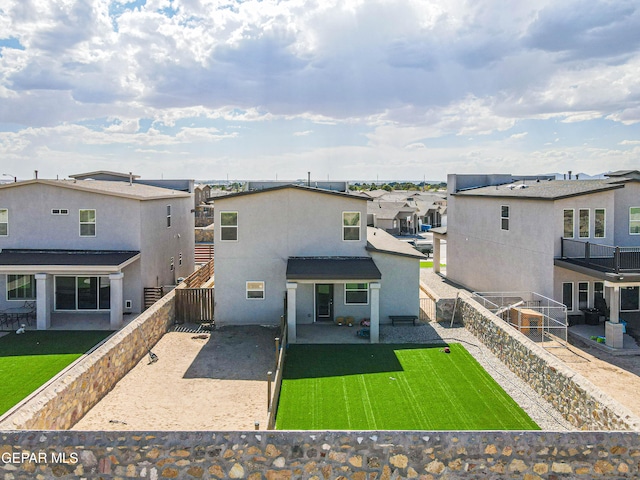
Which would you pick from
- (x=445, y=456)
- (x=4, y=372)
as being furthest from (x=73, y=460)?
(x=4, y=372)

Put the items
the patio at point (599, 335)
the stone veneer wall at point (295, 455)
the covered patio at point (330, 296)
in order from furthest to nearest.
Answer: the covered patio at point (330, 296) → the patio at point (599, 335) → the stone veneer wall at point (295, 455)

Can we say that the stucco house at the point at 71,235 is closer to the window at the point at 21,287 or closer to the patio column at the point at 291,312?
the window at the point at 21,287

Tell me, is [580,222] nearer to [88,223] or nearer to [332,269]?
[332,269]

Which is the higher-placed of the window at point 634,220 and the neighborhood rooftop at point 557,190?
the neighborhood rooftop at point 557,190

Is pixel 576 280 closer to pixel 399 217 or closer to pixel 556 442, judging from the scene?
pixel 556 442

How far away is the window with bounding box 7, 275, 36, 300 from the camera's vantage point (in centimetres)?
2139

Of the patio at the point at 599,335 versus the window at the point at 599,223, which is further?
the window at the point at 599,223

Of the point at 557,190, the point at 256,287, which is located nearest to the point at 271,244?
the point at 256,287

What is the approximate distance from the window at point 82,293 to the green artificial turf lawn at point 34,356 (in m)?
2.64

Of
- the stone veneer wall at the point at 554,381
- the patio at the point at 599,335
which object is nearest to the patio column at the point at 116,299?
the stone veneer wall at the point at 554,381

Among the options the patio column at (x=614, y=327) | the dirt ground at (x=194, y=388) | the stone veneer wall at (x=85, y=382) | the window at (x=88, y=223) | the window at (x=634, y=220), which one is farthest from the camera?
the window at (x=88, y=223)

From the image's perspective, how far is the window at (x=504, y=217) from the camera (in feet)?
73.4

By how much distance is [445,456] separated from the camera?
718 centimetres

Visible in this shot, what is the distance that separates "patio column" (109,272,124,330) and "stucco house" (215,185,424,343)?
3.98m
